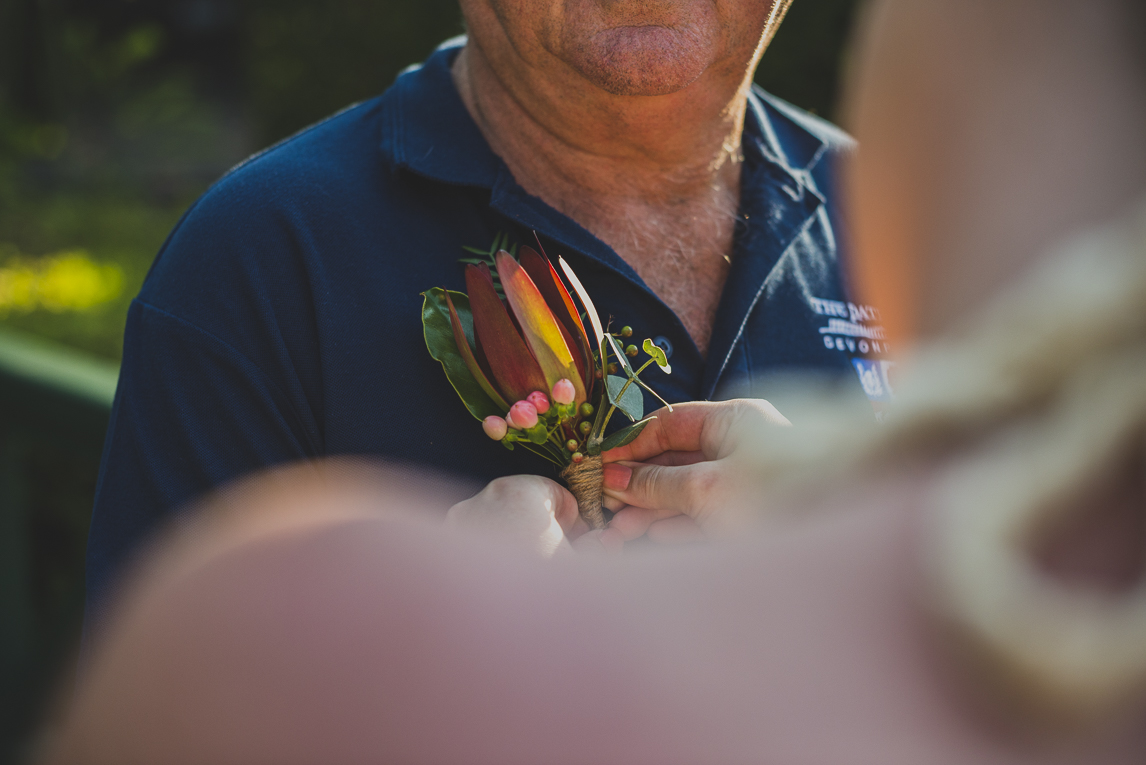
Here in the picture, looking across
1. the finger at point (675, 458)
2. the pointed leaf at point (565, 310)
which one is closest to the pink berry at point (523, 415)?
the pointed leaf at point (565, 310)

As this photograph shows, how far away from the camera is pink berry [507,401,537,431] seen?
1.50 meters

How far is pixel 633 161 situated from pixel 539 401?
2.91 ft

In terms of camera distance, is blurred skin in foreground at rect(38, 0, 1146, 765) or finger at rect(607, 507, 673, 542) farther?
finger at rect(607, 507, 673, 542)

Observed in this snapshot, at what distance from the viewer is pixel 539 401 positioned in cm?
151

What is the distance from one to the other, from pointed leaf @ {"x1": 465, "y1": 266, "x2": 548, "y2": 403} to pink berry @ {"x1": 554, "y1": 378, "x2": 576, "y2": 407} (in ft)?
0.10

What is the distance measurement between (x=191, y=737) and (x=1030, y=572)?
411mm

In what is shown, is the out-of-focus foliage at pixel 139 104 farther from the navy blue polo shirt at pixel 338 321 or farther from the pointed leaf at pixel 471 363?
the pointed leaf at pixel 471 363

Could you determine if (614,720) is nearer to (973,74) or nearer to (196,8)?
(973,74)

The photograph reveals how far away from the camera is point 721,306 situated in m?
2.07

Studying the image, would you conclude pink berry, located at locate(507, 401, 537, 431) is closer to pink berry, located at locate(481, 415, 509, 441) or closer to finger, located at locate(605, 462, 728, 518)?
pink berry, located at locate(481, 415, 509, 441)

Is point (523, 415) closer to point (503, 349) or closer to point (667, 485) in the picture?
point (503, 349)

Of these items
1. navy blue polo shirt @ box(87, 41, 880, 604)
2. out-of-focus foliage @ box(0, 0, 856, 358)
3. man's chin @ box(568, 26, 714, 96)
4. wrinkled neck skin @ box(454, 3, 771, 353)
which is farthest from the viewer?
out-of-focus foliage @ box(0, 0, 856, 358)

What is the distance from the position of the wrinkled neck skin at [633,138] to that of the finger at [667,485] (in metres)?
0.56

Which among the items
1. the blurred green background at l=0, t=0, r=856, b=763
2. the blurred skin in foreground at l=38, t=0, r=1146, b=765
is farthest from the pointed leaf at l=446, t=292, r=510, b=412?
the blurred green background at l=0, t=0, r=856, b=763
